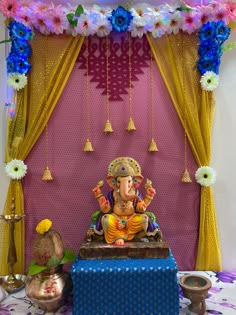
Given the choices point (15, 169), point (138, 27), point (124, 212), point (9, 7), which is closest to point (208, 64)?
point (138, 27)

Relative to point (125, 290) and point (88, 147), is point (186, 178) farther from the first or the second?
point (125, 290)

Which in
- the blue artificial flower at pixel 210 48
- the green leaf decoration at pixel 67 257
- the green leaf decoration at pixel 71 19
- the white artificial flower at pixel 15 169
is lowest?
the green leaf decoration at pixel 67 257

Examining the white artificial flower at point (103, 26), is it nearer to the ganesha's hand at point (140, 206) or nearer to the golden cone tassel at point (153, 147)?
the golden cone tassel at point (153, 147)

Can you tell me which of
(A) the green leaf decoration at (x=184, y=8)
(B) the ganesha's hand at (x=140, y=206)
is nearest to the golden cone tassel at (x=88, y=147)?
(B) the ganesha's hand at (x=140, y=206)

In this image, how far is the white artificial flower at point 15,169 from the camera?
2211mm

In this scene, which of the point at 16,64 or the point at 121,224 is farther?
the point at 16,64

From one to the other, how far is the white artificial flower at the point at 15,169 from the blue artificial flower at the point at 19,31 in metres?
0.84

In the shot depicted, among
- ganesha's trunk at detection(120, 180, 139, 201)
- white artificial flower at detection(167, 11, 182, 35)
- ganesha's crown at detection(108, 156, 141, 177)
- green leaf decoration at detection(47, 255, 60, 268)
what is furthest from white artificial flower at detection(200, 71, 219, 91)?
green leaf decoration at detection(47, 255, 60, 268)

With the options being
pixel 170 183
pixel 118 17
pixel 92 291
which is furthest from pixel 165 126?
pixel 92 291

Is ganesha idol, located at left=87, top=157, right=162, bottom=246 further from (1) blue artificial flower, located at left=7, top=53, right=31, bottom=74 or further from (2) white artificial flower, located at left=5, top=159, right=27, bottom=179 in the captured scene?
(1) blue artificial flower, located at left=7, top=53, right=31, bottom=74

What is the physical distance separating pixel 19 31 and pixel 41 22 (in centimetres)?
16

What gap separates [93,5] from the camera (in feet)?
7.37

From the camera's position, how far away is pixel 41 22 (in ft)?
7.15

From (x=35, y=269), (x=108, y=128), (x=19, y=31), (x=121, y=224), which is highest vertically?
(x=19, y=31)
